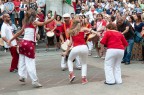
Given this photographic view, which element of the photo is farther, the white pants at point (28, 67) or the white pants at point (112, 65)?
the white pants at point (112, 65)

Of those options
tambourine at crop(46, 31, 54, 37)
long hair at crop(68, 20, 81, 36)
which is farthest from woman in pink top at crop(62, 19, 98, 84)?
tambourine at crop(46, 31, 54, 37)

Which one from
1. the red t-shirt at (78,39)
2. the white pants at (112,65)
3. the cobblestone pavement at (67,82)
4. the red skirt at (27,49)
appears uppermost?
the red t-shirt at (78,39)

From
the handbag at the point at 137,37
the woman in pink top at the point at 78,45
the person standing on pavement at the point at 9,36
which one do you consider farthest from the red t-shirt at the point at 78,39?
the handbag at the point at 137,37

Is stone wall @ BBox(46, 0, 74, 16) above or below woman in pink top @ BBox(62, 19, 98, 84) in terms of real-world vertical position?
above

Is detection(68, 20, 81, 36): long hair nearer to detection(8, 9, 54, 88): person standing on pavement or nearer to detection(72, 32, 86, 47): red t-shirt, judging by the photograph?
detection(72, 32, 86, 47): red t-shirt

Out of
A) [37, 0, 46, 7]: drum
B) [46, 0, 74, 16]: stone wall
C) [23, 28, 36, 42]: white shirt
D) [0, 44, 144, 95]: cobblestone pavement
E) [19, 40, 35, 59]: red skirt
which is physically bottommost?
[0, 44, 144, 95]: cobblestone pavement

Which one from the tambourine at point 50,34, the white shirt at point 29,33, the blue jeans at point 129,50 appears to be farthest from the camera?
the tambourine at point 50,34

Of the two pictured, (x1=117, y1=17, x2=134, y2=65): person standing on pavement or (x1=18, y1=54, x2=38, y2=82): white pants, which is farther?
(x1=117, y1=17, x2=134, y2=65): person standing on pavement

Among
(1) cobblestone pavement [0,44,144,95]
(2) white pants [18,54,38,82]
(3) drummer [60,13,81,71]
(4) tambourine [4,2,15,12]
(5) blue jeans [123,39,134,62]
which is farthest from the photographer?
(4) tambourine [4,2,15,12]

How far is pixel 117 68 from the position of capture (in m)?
9.34

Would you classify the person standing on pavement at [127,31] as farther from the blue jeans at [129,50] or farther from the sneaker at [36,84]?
the sneaker at [36,84]

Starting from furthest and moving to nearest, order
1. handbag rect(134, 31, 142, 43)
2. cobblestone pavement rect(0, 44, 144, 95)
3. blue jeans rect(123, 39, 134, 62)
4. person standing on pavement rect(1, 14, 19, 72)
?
handbag rect(134, 31, 142, 43) < blue jeans rect(123, 39, 134, 62) < person standing on pavement rect(1, 14, 19, 72) < cobblestone pavement rect(0, 44, 144, 95)

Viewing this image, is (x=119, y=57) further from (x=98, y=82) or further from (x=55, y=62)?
(x=55, y=62)

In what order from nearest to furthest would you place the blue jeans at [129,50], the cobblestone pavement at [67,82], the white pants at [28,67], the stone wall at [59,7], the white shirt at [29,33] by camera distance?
the cobblestone pavement at [67,82] → the white pants at [28,67] → the white shirt at [29,33] → the blue jeans at [129,50] → the stone wall at [59,7]
